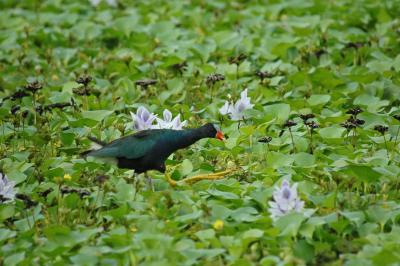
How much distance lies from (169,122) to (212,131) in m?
0.46

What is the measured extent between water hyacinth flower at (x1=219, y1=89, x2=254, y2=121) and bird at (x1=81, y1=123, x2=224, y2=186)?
75 centimetres

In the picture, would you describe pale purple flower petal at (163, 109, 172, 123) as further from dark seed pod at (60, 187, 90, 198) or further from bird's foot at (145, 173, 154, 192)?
dark seed pod at (60, 187, 90, 198)

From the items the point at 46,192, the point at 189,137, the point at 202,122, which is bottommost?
the point at 202,122

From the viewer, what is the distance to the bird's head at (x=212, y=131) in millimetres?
5873

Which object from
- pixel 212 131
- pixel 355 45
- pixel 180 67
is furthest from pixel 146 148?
pixel 355 45

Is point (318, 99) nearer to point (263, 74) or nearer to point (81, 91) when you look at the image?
point (263, 74)

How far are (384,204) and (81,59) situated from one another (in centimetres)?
407

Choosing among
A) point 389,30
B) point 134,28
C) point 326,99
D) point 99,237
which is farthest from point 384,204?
point 134,28

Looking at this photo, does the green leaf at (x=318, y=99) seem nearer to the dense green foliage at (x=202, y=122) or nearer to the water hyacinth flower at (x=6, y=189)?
the dense green foliage at (x=202, y=122)

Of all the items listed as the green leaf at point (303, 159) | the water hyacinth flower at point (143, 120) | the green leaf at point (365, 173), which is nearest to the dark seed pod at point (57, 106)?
the water hyacinth flower at point (143, 120)

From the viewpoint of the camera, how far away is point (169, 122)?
627cm

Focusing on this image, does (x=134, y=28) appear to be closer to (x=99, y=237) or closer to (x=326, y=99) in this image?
(x=326, y=99)

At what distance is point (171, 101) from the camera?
287 inches

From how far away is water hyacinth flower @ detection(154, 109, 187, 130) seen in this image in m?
6.20
